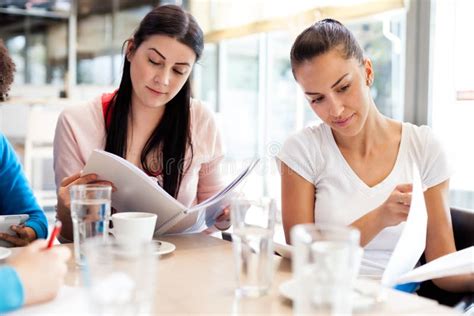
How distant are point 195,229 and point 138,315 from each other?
750 mm

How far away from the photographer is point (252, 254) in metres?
0.85

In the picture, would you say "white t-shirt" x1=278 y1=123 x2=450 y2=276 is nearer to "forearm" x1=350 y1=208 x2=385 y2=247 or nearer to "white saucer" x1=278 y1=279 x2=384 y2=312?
"forearm" x1=350 y1=208 x2=385 y2=247

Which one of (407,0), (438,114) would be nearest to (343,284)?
(438,114)

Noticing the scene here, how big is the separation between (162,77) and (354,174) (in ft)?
1.93

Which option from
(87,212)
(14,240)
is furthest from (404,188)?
(14,240)

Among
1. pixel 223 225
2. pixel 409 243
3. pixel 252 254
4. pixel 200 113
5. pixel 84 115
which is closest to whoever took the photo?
pixel 252 254

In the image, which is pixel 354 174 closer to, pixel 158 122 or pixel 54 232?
pixel 158 122

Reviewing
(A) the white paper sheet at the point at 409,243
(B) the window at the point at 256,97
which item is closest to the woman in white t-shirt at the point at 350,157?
(A) the white paper sheet at the point at 409,243

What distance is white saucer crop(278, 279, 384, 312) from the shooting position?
2.54 feet

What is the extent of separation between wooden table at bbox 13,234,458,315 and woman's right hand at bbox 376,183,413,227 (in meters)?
0.29

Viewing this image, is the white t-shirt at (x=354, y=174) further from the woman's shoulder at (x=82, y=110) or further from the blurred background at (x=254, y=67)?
the woman's shoulder at (x=82, y=110)

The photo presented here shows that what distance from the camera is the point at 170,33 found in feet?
4.93

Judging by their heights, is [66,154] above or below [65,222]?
above

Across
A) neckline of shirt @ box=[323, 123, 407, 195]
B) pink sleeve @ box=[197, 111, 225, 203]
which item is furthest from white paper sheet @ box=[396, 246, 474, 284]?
pink sleeve @ box=[197, 111, 225, 203]
